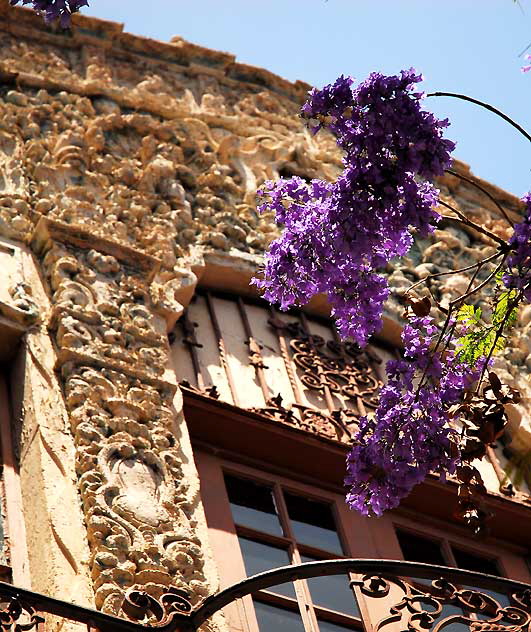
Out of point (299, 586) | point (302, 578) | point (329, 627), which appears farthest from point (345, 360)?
point (302, 578)

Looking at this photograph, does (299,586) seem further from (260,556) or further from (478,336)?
(478,336)

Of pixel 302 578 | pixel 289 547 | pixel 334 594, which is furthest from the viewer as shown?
pixel 289 547

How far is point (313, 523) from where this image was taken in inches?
270

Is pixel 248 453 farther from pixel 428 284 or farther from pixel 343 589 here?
pixel 428 284

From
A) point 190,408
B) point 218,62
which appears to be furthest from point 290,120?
point 190,408

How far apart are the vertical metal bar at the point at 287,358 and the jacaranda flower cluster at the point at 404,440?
7.53 ft

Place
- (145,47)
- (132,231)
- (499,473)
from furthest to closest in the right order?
(145,47) → (499,473) → (132,231)

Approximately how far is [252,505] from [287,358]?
4.27ft

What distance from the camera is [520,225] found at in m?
4.76

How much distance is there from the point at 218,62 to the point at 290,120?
646 mm

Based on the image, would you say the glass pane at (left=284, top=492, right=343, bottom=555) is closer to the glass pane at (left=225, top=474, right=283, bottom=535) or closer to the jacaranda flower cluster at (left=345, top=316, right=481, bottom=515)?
the glass pane at (left=225, top=474, right=283, bottom=535)

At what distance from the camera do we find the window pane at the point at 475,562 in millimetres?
7301

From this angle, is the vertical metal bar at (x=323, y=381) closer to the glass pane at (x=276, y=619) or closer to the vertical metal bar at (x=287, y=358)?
the vertical metal bar at (x=287, y=358)

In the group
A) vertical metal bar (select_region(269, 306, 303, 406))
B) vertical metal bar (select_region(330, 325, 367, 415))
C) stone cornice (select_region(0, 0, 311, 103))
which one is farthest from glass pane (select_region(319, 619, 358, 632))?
stone cornice (select_region(0, 0, 311, 103))
